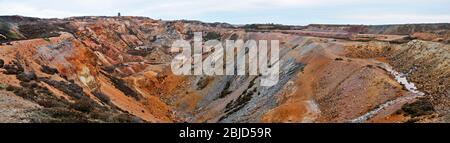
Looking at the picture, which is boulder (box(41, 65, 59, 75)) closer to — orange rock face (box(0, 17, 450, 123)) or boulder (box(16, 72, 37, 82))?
orange rock face (box(0, 17, 450, 123))
